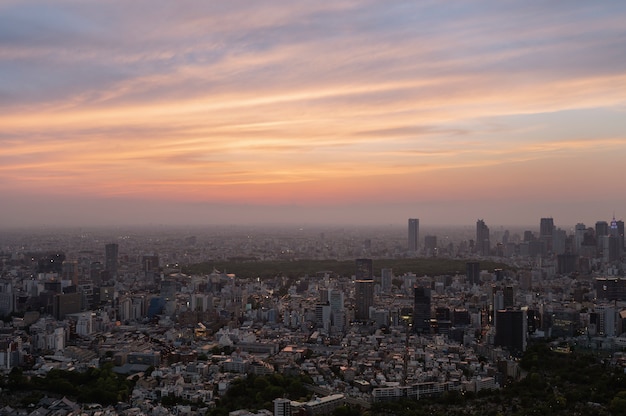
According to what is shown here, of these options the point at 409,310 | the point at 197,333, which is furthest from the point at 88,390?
the point at 409,310

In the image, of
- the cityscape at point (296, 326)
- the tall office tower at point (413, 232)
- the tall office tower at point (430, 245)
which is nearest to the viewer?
the cityscape at point (296, 326)

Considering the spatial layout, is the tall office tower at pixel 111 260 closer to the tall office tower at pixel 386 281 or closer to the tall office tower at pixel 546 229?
the tall office tower at pixel 386 281

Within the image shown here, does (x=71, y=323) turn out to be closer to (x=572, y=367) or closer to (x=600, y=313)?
(x=572, y=367)

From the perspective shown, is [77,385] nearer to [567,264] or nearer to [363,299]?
[363,299]

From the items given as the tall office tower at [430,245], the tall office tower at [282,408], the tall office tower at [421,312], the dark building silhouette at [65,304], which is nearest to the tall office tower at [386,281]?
the tall office tower at [421,312]

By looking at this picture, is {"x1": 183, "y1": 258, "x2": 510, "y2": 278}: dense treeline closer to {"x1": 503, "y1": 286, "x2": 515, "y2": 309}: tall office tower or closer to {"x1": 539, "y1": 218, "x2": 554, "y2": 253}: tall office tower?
{"x1": 539, "y1": 218, "x2": 554, "y2": 253}: tall office tower

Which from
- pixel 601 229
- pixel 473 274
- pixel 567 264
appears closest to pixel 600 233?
pixel 601 229

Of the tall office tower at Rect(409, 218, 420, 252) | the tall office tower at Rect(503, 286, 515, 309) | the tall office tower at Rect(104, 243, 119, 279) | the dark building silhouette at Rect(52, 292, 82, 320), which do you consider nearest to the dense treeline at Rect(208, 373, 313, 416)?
the tall office tower at Rect(503, 286, 515, 309)
